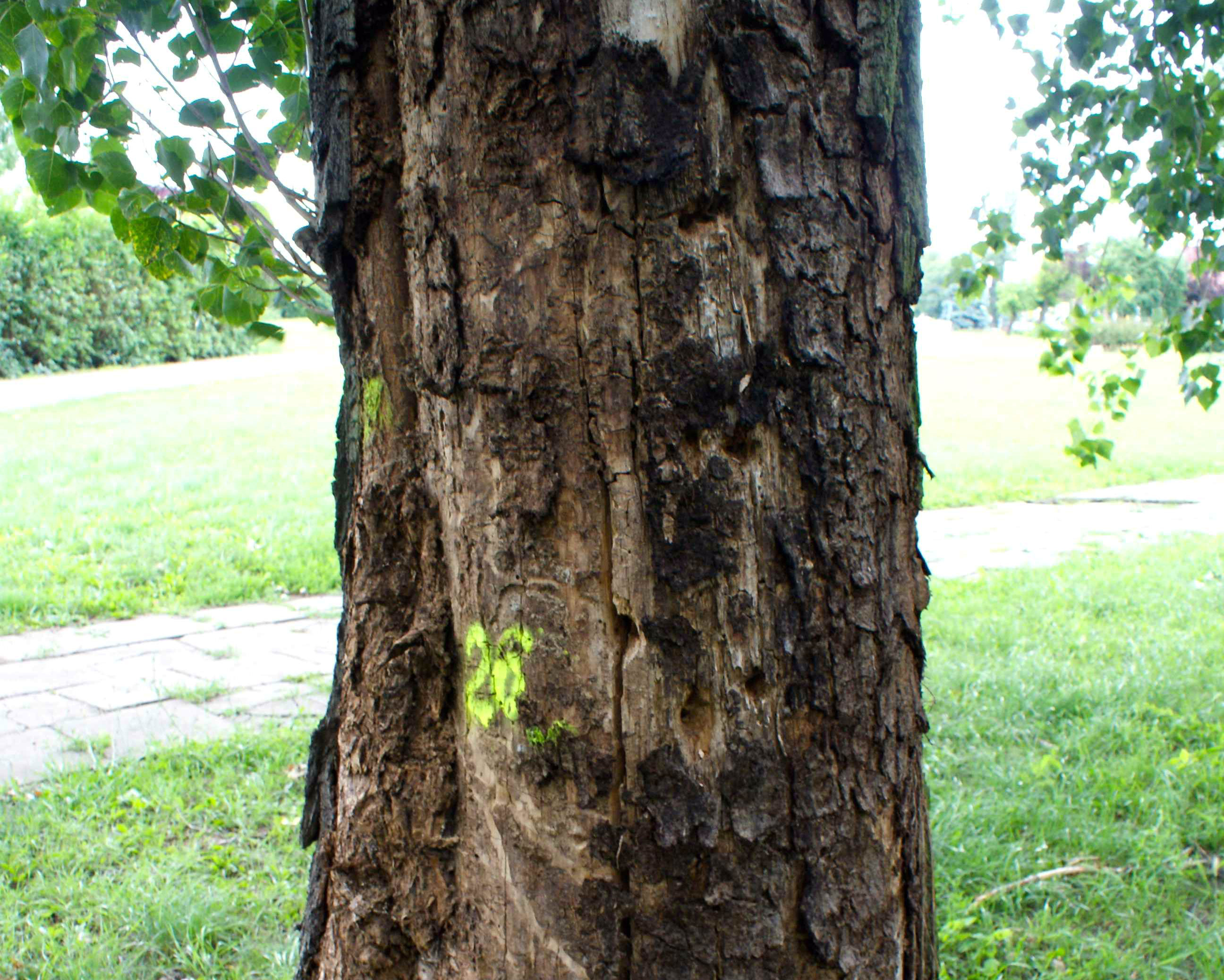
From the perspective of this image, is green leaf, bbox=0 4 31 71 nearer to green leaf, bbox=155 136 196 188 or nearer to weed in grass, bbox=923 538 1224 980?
green leaf, bbox=155 136 196 188

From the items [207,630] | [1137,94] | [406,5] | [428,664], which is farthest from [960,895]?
[207,630]

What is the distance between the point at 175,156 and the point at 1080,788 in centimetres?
316

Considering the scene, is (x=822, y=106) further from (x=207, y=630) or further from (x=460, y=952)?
(x=207, y=630)

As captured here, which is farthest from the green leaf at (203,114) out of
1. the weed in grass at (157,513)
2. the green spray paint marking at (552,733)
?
the weed in grass at (157,513)

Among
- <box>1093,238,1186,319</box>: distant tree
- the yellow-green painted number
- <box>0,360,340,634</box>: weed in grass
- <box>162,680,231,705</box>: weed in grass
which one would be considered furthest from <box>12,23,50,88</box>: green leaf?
<box>0,360,340,634</box>: weed in grass

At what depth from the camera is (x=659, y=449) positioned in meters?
1.11

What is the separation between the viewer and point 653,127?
1.07 metres

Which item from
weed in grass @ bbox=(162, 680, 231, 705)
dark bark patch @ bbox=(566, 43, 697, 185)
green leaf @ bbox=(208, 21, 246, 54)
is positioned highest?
→ green leaf @ bbox=(208, 21, 246, 54)

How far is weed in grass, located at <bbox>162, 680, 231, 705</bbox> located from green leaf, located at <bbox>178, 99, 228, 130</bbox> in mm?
3024

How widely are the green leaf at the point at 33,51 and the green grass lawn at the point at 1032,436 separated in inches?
189

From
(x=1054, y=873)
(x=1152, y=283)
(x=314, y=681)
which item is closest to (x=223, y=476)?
(x=314, y=681)

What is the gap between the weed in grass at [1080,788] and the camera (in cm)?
257

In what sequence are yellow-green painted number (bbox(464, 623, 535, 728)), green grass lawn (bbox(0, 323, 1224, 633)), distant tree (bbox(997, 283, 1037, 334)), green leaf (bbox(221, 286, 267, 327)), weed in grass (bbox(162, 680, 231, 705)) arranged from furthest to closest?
distant tree (bbox(997, 283, 1037, 334)), green grass lawn (bbox(0, 323, 1224, 633)), weed in grass (bbox(162, 680, 231, 705)), green leaf (bbox(221, 286, 267, 327)), yellow-green painted number (bbox(464, 623, 535, 728))

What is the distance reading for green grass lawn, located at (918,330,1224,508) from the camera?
10.7 meters
